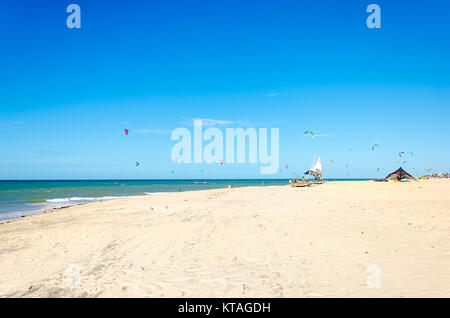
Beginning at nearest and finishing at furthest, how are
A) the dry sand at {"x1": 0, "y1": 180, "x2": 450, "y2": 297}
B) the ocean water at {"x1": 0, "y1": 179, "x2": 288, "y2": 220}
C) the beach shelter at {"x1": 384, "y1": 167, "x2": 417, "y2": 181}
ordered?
the dry sand at {"x1": 0, "y1": 180, "x2": 450, "y2": 297}
the ocean water at {"x1": 0, "y1": 179, "x2": 288, "y2": 220}
the beach shelter at {"x1": 384, "y1": 167, "x2": 417, "y2": 181}

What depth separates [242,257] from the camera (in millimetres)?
8273

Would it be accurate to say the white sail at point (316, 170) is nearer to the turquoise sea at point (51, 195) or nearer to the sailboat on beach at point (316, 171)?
the sailboat on beach at point (316, 171)

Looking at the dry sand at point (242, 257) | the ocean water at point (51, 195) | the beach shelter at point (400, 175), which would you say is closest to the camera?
the dry sand at point (242, 257)

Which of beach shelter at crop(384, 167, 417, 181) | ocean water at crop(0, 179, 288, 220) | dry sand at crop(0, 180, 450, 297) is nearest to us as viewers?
dry sand at crop(0, 180, 450, 297)

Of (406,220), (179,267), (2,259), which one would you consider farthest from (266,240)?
(2,259)

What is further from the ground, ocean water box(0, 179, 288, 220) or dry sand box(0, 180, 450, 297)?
dry sand box(0, 180, 450, 297)

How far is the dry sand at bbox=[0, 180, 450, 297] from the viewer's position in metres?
6.18

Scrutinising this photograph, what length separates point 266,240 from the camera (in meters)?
10.1

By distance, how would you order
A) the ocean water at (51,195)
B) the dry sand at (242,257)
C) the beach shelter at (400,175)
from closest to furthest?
1. the dry sand at (242,257)
2. the ocean water at (51,195)
3. the beach shelter at (400,175)

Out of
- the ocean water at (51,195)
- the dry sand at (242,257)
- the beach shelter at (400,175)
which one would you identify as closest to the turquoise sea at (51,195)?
the ocean water at (51,195)

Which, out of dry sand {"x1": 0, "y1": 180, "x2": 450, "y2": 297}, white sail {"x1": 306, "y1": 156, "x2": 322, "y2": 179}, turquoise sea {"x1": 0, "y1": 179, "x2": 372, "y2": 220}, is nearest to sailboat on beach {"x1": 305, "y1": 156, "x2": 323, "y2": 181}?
white sail {"x1": 306, "y1": 156, "x2": 322, "y2": 179}

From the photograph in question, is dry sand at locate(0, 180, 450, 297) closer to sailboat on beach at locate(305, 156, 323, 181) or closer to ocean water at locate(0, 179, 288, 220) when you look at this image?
ocean water at locate(0, 179, 288, 220)

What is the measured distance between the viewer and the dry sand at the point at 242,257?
6.18m
